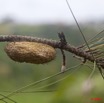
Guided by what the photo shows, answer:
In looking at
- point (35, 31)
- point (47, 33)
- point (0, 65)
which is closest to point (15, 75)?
point (0, 65)

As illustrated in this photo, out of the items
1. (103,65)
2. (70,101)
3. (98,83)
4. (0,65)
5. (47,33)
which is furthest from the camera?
(47,33)

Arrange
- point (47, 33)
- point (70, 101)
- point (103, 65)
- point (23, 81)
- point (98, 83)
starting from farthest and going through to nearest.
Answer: point (47, 33) < point (23, 81) < point (98, 83) < point (70, 101) < point (103, 65)

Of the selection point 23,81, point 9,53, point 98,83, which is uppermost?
point 9,53

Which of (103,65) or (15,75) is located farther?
(15,75)

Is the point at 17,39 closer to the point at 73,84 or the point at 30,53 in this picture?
the point at 30,53

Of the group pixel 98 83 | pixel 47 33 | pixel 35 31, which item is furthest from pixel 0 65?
pixel 98 83

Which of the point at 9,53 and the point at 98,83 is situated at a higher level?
the point at 9,53

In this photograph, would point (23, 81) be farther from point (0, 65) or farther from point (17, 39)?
point (17, 39)
